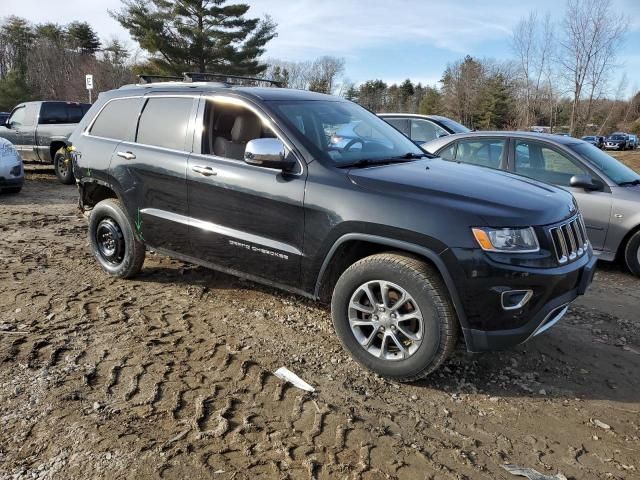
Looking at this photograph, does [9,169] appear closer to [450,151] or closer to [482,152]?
[450,151]

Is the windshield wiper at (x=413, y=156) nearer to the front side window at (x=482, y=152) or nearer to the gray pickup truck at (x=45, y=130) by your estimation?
the front side window at (x=482, y=152)

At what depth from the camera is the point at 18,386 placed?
314cm

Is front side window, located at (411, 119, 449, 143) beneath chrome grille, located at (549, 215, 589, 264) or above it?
above

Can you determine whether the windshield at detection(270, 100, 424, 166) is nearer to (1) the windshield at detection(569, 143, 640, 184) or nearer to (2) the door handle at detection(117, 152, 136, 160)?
(2) the door handle at detection(117, 152, 136, 160)

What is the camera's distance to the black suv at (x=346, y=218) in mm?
3027

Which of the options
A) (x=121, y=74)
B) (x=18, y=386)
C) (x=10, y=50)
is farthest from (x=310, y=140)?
(x=10, y=50)

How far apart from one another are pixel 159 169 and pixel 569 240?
10.7 ft

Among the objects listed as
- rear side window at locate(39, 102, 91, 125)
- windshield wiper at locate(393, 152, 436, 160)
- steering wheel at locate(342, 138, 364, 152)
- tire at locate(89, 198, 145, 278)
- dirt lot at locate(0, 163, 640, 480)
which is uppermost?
rear side window at locate(39, 102, 91, 125)

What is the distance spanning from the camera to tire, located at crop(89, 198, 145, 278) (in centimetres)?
488

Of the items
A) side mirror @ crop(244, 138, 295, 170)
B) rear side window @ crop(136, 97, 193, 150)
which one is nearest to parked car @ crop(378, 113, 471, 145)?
rear side window @ crop(136, 97, 193, 150)

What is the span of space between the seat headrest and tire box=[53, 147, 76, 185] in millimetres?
8771

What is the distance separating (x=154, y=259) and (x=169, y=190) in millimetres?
1708

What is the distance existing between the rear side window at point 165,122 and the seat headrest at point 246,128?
1.41 ft

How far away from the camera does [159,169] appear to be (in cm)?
441
